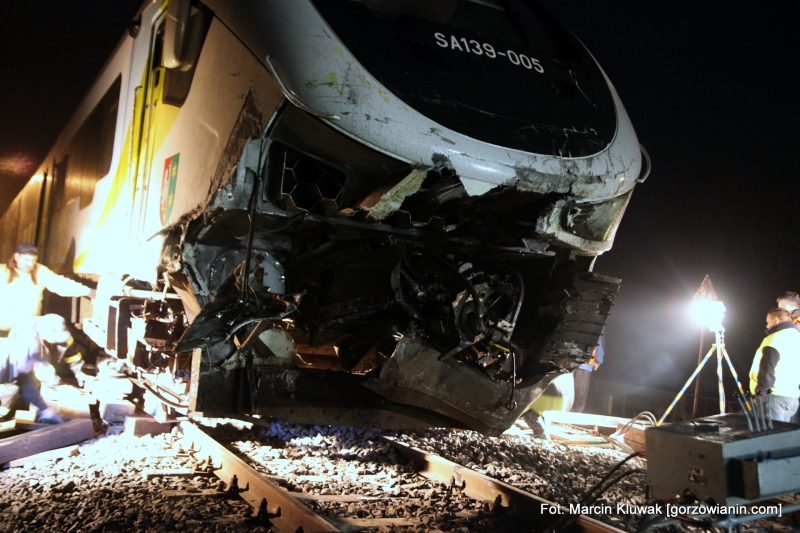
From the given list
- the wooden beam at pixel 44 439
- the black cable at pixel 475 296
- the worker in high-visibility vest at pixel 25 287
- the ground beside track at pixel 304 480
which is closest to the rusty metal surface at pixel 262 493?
the ground beside track at pixel 304 480

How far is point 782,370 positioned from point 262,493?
4.53 metres

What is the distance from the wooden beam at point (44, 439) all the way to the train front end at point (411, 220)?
1698 mm

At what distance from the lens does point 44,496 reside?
3.38 m

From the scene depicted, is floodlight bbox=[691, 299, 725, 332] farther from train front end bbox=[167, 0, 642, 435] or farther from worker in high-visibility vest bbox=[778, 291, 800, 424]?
train front end bbox=[167, 0, 642, 435]

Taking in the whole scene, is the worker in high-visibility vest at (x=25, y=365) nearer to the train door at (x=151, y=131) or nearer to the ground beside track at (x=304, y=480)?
the ground beside track at (x=304, y=480)

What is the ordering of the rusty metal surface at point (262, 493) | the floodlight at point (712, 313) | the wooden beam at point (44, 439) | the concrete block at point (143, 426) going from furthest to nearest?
the floodlight at point (712, 313), the concrete block at point (143, 426), the wooden beam at point (44, 439), the rusty metal surface at point (262, 493)

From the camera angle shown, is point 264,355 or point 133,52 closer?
point 264,355

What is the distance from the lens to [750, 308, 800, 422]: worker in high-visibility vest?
17.7 feet

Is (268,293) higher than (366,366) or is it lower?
higher

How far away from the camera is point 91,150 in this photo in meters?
6.19

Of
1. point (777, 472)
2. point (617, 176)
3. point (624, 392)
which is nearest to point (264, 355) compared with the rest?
point (617, 176)

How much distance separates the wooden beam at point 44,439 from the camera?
409 centimetres

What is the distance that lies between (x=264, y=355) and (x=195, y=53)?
1.72 meters

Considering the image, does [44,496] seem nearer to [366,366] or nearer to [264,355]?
[264,355]
